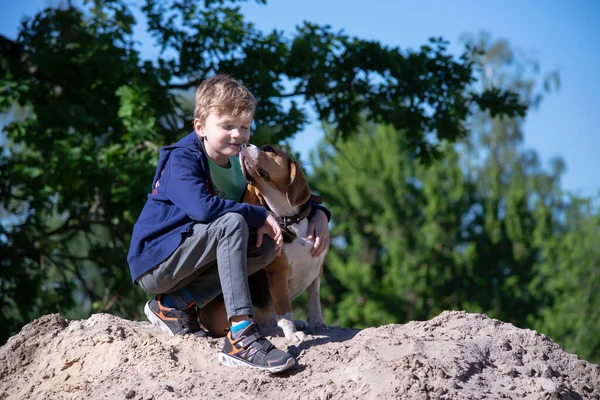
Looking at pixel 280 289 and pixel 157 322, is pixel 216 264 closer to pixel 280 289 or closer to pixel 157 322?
pixel 280 289

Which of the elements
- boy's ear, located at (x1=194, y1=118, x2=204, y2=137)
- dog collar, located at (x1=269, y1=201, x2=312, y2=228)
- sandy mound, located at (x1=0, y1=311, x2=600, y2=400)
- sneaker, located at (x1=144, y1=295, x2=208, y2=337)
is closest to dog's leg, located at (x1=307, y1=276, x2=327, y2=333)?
sandy mound, located at (x1=0, y1=311, x2=600, y2=400)

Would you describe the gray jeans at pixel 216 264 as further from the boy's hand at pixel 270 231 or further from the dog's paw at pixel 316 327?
the dog's paw at pixel 316 327

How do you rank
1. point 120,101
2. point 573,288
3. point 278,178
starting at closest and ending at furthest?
point 278,178, point 120,101, point 573,288

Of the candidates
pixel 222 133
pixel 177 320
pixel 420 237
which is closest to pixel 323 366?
pixel 177 320

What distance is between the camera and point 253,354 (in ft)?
11.7

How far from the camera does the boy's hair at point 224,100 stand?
3998mm

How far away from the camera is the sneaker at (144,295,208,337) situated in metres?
4.08

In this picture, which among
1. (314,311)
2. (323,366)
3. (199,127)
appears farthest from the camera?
(314,311)

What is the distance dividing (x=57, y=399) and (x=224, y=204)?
1.29 meters

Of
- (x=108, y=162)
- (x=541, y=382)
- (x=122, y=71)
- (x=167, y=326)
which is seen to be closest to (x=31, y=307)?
(x=108, y=162)

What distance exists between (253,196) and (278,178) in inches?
7.6

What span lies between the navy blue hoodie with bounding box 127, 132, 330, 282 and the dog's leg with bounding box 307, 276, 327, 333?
2.57 feet

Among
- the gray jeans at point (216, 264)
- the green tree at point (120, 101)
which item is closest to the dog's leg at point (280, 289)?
the gray jeans at point (216, 264)

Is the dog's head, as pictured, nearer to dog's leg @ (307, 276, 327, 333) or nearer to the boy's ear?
the boy's ear
